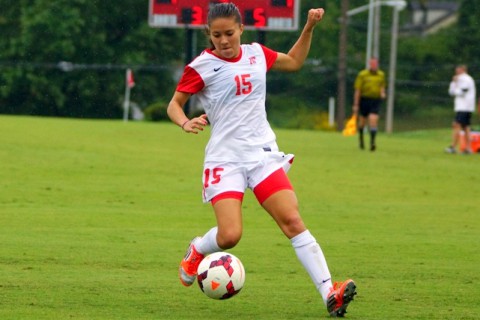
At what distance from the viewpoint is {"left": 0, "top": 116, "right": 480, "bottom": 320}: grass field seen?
9.03 metres

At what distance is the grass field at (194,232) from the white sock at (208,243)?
381 mm

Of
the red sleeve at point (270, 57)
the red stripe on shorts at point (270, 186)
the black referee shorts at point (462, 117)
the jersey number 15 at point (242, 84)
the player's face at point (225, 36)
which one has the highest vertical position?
the player's face at point (225, 36)

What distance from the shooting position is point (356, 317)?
8492 millimetres

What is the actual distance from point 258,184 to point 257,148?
9.7 inches

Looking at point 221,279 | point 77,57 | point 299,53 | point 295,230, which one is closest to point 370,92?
point 299,53

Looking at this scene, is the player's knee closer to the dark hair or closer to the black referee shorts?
the dark hair

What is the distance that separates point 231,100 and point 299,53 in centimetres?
82

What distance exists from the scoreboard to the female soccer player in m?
20.0

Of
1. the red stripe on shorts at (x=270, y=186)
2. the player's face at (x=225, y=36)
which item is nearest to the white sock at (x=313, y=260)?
the red stripe on shorts at (x=270, y=186)

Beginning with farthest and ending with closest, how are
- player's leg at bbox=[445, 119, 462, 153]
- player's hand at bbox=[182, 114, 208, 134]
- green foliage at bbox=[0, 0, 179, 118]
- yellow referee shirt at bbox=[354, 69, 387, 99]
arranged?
green foliage at bbox=[0, 0, 179, 118] → player's leg at bbox=[445, 119, 462, 153] → yellow referee shirt at bbox=[354, 69, 387, 99] → player's hand at bbox=[182, 114, 208, 134]

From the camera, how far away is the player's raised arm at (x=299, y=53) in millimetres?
9156

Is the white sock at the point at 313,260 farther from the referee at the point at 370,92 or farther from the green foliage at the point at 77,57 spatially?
the green foliage at the point at 77,57

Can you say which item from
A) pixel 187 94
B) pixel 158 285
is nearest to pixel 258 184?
pixel 187 94

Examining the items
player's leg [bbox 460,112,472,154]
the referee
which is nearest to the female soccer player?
the referee
